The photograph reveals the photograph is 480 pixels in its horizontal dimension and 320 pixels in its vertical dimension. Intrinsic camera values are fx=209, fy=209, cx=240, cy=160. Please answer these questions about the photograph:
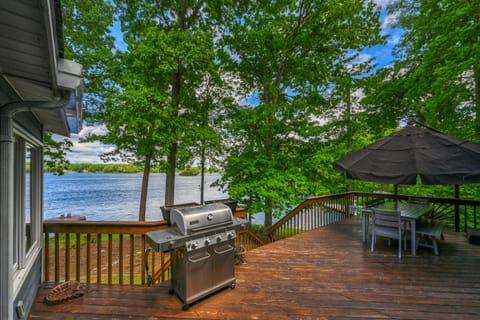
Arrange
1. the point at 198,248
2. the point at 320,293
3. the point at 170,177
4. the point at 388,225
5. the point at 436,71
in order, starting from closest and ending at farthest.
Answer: the point at 198,248, the point at 320,293, the point at 388,225, the point at 436,71, the point at 170,177

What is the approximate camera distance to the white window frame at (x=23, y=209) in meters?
2.01

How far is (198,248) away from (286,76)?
6972 millimetres

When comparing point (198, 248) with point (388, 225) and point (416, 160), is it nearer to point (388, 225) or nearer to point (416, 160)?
point (388, 225)

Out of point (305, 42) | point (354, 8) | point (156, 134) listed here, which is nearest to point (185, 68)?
point (156, 134)

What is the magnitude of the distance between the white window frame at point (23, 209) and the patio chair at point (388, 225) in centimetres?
509

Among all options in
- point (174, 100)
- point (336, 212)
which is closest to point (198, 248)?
point (336, 212)

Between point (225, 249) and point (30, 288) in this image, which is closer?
point (30, 288)

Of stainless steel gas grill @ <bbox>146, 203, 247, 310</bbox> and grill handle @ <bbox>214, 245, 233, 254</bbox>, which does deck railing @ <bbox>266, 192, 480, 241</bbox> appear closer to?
grill handle @ <bbox>214, 245, 233, 254</bbox>

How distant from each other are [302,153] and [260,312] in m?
5.67

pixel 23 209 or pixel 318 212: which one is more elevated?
pixel 23 209

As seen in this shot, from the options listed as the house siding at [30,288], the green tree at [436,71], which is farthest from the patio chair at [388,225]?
the house siding at [30,288]

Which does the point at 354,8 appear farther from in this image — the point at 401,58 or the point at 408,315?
the point at 408,315

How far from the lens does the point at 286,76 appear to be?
7.62 m

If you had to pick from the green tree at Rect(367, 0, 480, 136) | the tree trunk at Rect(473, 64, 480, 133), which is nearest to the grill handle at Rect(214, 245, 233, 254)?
the green tree at Rect(367, 0, 480, 136)
